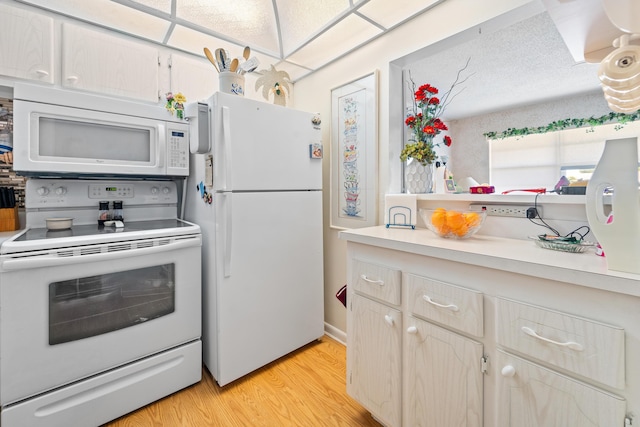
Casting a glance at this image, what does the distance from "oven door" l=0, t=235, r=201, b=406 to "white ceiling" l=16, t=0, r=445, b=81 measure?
143 centimetres

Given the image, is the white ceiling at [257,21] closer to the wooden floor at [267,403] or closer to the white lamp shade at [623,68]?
the white lamp shade at [623,68]

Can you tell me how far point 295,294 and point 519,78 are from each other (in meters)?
2.08

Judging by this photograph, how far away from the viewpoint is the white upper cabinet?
2.05 metres

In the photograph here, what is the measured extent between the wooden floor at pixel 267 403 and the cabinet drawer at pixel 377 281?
0.72m

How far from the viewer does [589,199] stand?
2.79 ft

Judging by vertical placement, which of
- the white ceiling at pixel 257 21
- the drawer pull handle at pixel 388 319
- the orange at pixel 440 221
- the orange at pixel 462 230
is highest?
the white ceiling at pixel 257 21

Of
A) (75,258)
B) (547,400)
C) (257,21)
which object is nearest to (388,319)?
(547,400)

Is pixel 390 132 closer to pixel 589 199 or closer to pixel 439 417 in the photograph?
pixel 589 199

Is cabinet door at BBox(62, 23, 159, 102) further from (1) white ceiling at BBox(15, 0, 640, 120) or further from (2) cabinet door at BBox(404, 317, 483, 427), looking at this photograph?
(2) cabinet door at BBox(404, 317, 483, 427)

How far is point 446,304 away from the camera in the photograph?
108 centimetres

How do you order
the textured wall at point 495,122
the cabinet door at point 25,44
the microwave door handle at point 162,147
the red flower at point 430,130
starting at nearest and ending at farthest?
the textured wall at point 495,122
the cabinet door at point 25,44
the red flower at point 430,130
the microwave door handle at point 162,147

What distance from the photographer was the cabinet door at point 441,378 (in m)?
1.01

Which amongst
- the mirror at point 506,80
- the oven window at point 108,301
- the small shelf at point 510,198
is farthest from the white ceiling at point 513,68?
the oven window at point 108,301

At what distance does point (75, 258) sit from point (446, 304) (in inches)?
65.1
